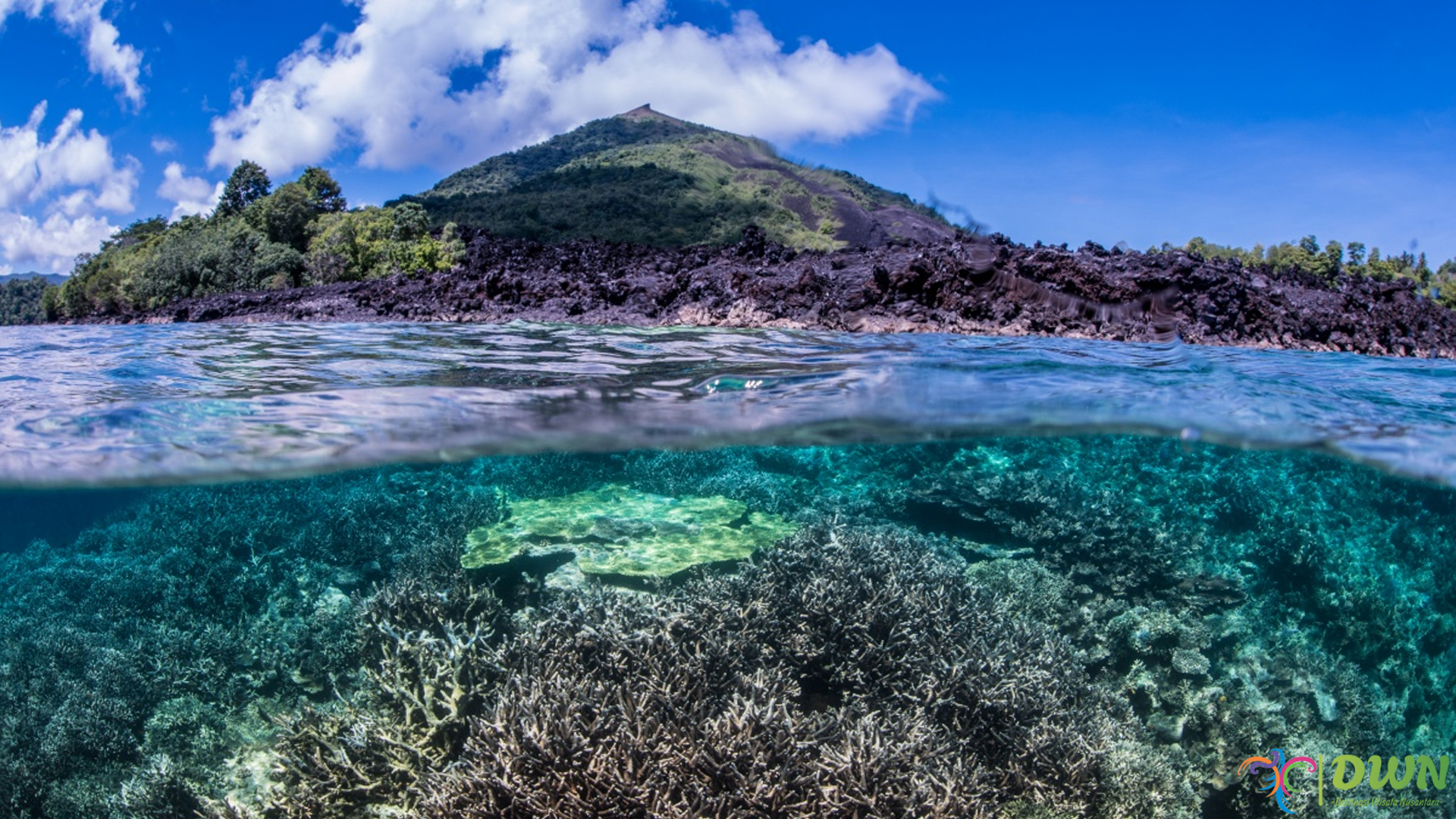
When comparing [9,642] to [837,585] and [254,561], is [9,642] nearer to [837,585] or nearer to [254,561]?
[254,561]

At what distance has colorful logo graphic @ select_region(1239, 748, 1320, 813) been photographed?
27.1ft

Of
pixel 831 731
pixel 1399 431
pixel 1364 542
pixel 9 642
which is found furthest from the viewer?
pixel 1364 542

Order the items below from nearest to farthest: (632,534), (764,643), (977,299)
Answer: (764,643), (632,534), (977,299)

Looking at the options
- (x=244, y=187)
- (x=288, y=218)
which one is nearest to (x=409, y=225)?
(x=288, y=218)

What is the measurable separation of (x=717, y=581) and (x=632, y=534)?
8.18 feet

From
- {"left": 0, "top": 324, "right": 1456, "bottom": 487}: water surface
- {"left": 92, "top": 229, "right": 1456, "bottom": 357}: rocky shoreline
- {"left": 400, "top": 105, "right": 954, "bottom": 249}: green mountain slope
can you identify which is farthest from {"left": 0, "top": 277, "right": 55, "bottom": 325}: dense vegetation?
{"left": 0, "top": 324, "right": 1456, "bottom": 487}: water surface

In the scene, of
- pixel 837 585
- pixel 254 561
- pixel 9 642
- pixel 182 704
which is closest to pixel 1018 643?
pixel 837 585

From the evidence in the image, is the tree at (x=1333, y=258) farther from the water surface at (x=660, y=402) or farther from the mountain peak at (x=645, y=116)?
the mountain peak at (x=645, y=116)

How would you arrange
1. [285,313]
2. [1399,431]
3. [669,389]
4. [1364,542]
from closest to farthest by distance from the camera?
[1399,431] → [669,389] → [1364,542] → [285,313]

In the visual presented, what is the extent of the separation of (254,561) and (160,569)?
53.7 inches

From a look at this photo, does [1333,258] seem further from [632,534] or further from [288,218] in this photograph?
[288,218]

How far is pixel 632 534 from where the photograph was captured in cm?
1113

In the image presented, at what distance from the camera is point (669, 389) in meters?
9.20

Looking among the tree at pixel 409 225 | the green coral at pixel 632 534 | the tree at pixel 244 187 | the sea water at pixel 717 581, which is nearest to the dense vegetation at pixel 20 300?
the tree at pixel 244 187
